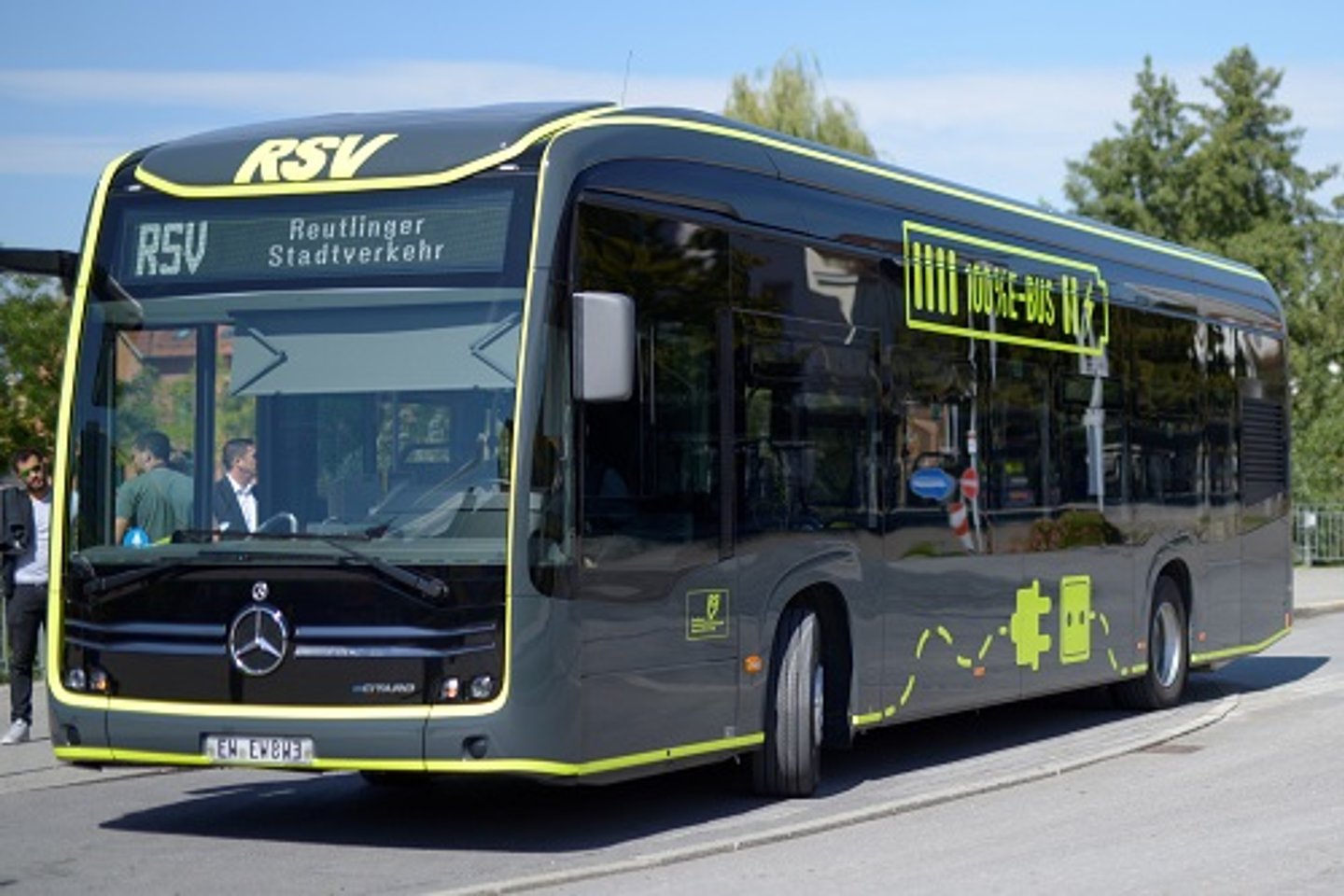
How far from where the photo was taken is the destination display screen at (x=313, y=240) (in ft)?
36.0

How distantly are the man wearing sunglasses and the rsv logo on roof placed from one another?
535cm

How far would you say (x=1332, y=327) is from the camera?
219ft

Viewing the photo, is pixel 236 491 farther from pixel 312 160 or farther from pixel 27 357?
pixel 27 357

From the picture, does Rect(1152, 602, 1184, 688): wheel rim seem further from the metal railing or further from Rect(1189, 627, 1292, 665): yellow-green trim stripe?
the metal railing

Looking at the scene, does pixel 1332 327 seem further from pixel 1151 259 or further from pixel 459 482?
pixel 459 482

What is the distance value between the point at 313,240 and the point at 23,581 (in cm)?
610

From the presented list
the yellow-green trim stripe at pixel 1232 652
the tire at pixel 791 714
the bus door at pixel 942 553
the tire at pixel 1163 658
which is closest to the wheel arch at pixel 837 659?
the bus door at pixel 942 553

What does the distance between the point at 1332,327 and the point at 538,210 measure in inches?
2308

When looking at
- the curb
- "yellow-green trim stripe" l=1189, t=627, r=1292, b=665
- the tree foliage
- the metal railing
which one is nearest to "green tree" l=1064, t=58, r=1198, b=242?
the tree foliage

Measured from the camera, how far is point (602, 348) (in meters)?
10.8

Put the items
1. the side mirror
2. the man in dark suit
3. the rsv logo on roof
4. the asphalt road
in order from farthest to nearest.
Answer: the rsv logo on roof → the man in dark suit → the side mirror → the asphalt road

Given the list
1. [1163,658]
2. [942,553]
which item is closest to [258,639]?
[942,553]

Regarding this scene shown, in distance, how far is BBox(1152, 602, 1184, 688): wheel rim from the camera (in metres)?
18.7

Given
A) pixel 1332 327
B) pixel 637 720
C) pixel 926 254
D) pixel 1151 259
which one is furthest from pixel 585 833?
pixel 1332 327
